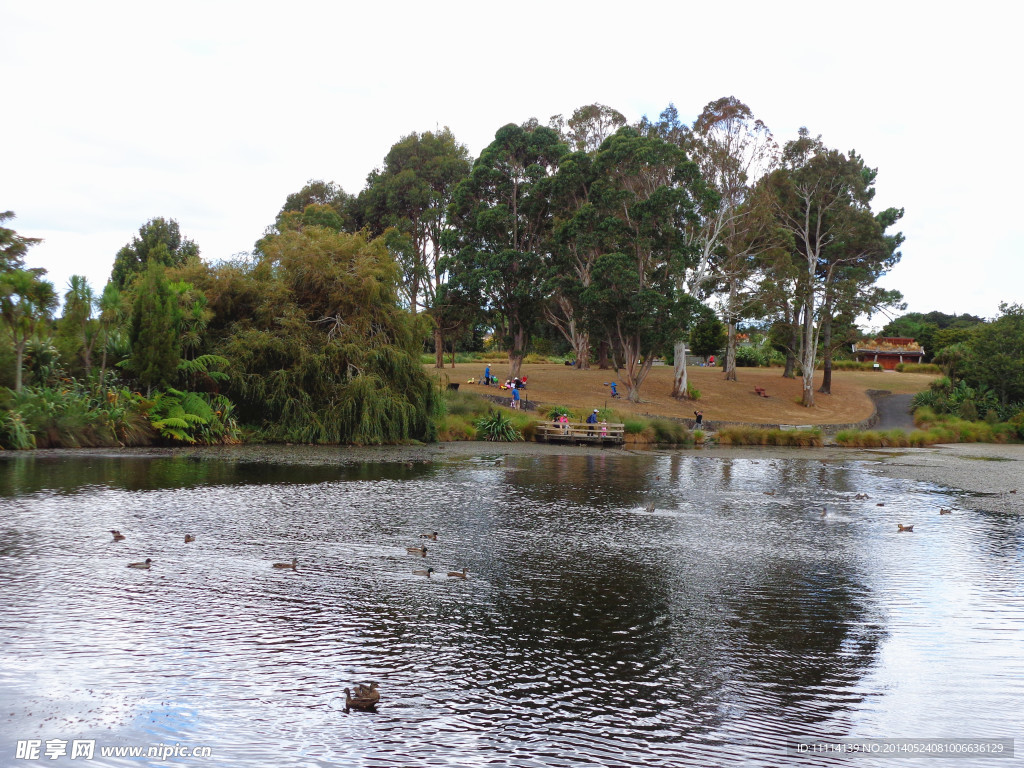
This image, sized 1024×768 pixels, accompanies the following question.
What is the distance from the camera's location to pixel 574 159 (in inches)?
1943

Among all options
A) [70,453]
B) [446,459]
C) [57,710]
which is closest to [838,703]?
[57,710]

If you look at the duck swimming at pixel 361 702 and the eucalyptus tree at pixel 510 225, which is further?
the eucalyptus tree at pixel 510 225

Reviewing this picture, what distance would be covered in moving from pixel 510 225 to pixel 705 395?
17.9 meters

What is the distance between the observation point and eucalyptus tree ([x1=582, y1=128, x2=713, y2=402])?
45812 millimetres

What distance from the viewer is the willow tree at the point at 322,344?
30828 millimetres

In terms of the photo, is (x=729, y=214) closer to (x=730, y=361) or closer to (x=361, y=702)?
(x=730, y=361)

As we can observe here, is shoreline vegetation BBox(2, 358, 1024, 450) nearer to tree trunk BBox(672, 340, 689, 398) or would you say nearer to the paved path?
tree trunk BBox(672, 340, 689, 398)

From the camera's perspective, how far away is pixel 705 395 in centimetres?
5612

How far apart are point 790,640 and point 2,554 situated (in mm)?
11358

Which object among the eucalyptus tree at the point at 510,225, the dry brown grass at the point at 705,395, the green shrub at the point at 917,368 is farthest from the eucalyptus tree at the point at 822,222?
the green shrub at the point at 917,368

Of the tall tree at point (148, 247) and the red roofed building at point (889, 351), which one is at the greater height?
the tall tree at point (148, 247)

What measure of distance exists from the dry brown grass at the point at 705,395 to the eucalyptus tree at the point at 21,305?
771 inches

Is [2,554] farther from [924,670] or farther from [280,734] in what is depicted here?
[924,670]

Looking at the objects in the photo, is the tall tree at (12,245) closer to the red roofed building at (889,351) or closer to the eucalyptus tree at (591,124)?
the eucalyptus tree at (591,124)
